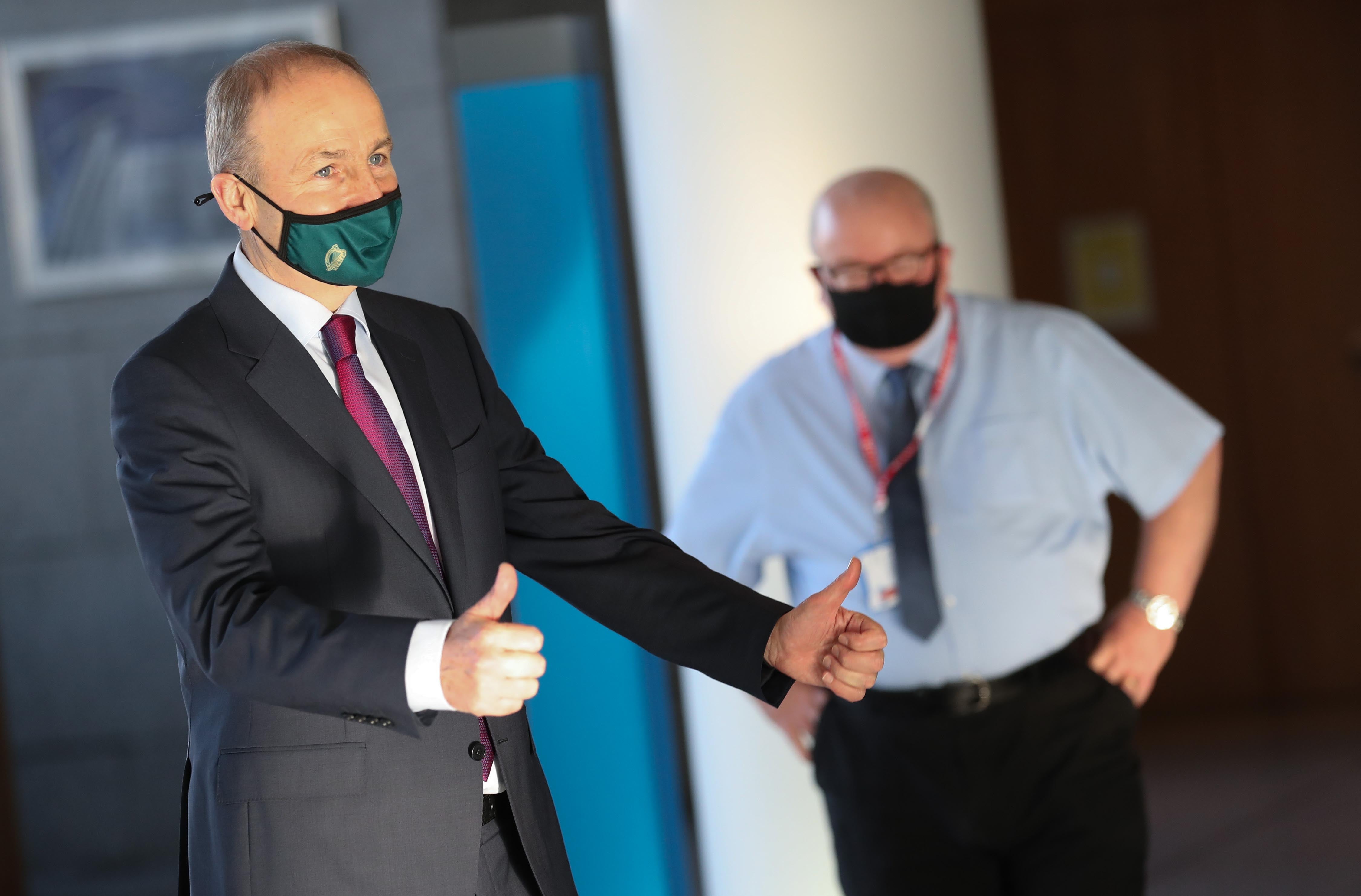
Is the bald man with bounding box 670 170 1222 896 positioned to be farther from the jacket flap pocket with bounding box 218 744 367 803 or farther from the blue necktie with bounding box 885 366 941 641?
the jacket flap pocket with bounding box 218 744 367 803

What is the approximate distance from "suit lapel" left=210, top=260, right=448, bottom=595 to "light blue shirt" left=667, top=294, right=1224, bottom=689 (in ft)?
3.93

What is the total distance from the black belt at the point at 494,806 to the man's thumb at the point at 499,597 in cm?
34

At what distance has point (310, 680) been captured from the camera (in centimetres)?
117

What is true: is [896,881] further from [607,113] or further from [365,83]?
[607,113]

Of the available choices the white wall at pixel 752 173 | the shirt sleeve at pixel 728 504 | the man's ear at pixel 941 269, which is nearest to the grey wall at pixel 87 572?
the white wall at pixel 752 173

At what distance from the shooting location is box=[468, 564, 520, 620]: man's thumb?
116 cm

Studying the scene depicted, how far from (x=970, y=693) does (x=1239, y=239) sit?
4241 millimetres

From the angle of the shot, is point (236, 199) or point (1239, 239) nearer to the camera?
point (236, 199)

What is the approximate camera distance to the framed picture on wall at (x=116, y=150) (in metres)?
4.50

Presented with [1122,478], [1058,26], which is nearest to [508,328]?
[1122,478]

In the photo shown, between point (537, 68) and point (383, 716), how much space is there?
220 cm

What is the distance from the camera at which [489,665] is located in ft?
3.67

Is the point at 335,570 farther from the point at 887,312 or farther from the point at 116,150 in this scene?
the point at 116,150

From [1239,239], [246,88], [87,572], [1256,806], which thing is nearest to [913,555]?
[246,88]
